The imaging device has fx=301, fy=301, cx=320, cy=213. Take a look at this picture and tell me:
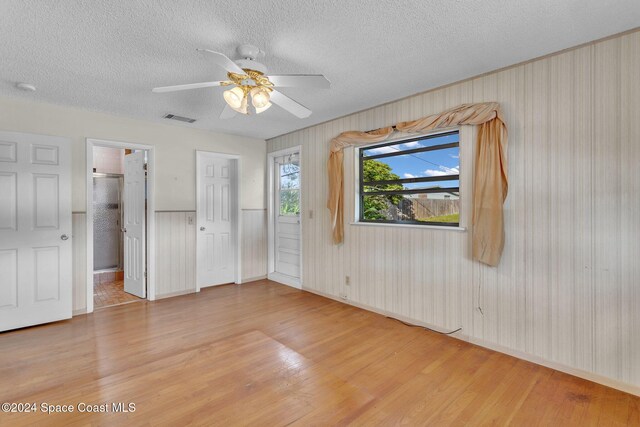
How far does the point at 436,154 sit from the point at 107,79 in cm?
326

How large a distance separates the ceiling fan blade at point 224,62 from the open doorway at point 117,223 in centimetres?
277

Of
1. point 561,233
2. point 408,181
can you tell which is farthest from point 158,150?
point 561,233

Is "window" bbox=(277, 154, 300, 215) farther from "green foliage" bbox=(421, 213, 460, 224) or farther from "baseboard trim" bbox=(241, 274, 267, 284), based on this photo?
"green foliage" bbox=(421, 213, 460, 224)

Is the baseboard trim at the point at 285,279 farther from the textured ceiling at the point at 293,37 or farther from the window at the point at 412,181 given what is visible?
the textured ceiling at the point at 293,37

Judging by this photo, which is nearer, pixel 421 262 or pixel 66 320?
pixel 421 262

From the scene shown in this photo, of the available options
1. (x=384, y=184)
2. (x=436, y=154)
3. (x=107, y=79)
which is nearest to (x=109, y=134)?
(x=107, y=79)

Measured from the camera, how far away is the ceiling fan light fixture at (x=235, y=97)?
83.6 inches

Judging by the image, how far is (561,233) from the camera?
7.68ft

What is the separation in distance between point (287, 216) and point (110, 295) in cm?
285

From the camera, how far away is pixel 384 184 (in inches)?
143

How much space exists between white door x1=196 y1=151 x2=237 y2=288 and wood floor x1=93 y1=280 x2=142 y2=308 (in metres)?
0.99

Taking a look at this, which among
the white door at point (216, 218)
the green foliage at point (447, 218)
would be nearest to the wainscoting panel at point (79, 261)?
the white door at point (216, 218)

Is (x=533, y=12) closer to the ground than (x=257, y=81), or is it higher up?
higher up

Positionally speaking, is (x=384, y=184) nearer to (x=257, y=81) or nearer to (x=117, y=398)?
(x=257, y=81)
